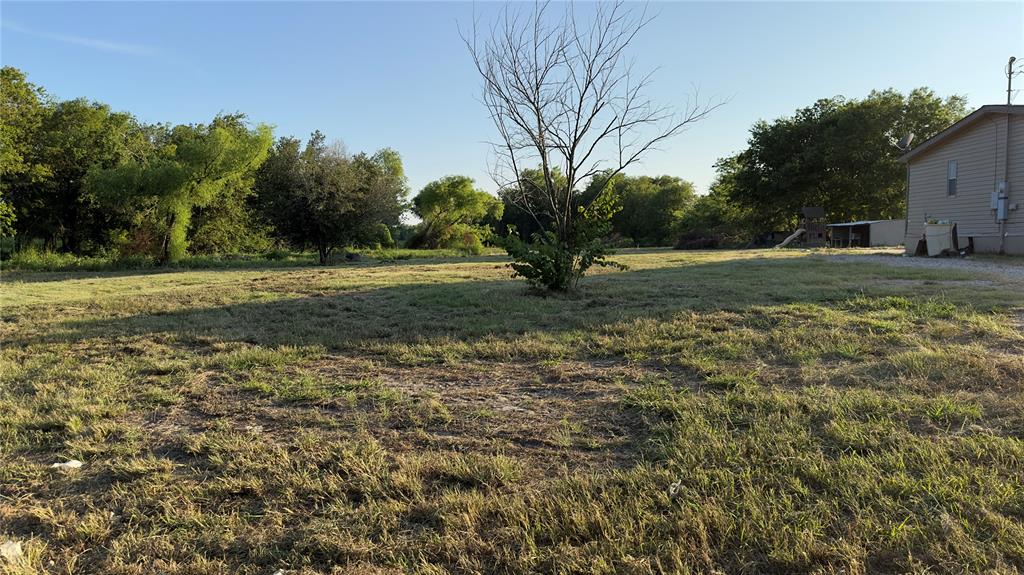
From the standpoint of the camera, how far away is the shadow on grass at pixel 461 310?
5055 millimetres

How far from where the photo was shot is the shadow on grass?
505 cm

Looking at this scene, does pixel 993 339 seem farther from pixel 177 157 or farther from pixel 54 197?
pixel 54 197

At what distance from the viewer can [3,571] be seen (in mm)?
1622

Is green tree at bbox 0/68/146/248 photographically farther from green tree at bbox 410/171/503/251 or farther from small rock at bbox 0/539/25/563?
small rock at bbox 0/539/25/563

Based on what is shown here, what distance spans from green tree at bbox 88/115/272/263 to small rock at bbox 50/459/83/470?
16.2 m

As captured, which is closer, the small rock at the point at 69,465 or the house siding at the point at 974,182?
the small rock at the point at 69,465

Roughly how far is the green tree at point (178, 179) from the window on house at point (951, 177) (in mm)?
20761

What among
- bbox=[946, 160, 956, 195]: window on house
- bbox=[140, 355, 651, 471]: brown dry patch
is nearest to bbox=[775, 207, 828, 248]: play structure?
bbox=[946, 160, 956, 195]: window on house

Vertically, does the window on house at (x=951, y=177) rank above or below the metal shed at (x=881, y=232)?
above

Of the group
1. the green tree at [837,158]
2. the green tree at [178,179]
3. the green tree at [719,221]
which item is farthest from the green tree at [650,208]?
the green tree at [178,179]

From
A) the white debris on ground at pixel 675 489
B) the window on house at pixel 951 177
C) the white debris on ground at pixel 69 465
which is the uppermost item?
→ the window on house at pixel 951 177

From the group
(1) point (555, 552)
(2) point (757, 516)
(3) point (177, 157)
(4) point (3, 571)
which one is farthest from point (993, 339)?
(3) point (177, 157)

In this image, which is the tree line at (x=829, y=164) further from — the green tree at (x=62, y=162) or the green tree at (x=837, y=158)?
the green tree at (x=62, y=162)

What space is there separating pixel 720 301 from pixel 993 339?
8.65 feet
